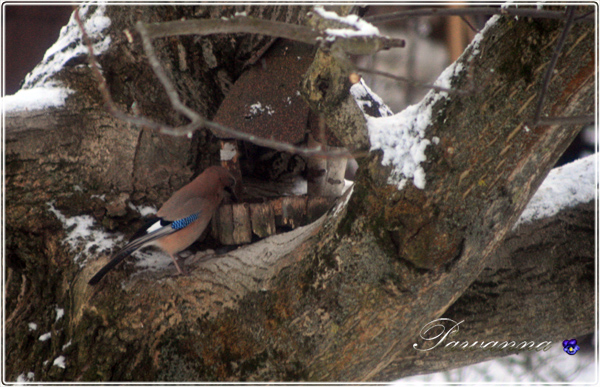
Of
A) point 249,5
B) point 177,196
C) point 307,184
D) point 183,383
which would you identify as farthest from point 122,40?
point 183,383

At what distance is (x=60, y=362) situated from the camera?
6.79 ft

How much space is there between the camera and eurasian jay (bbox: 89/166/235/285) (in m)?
2.40

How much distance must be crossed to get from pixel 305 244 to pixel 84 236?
119 centimetres

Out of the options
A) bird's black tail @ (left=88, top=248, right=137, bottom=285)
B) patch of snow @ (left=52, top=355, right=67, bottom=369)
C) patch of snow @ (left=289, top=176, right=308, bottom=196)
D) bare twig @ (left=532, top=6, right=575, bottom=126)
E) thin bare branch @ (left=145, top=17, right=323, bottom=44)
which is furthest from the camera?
patch of snow @ (left=289, top=176, right=308, bottom=196)

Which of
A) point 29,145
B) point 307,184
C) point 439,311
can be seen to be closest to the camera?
point 439,311

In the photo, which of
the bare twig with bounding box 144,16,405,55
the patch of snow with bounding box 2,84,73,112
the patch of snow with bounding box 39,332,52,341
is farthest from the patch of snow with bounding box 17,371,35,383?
the bare twig with bounding box 144,16,405,55

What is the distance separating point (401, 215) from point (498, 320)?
3.09 ft

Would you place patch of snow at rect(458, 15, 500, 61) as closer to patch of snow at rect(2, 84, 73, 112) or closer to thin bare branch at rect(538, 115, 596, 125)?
thin bare branch at rect(538, 115, 596, 125)

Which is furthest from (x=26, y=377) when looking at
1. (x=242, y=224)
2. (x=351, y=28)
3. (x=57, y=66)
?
(x=351, y=28)

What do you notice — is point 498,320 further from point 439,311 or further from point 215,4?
point 215,4

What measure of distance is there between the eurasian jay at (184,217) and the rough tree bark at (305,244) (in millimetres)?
159

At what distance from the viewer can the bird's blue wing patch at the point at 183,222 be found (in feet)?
8.12

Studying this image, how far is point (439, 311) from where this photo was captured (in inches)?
74.8

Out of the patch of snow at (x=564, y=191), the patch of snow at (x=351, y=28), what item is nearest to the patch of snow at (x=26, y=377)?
the patch of snow at (x=351, y=28)
